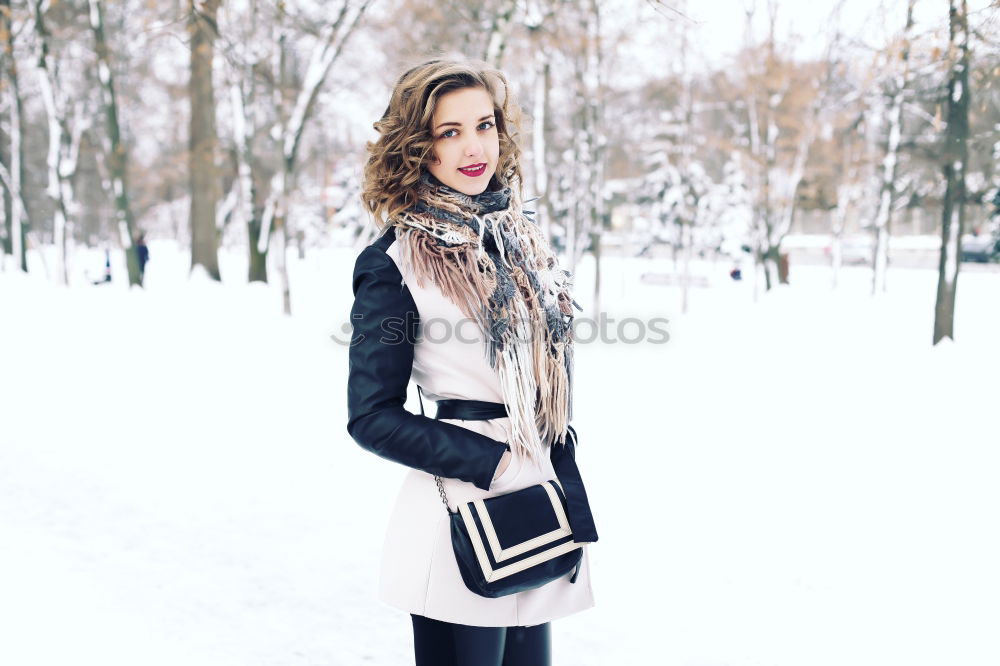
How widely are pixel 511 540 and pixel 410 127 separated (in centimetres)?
94

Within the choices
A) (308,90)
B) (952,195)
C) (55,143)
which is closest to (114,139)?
(55,143)

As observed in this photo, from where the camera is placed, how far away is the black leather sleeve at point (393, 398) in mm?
1536

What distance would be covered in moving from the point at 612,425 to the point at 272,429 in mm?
3274

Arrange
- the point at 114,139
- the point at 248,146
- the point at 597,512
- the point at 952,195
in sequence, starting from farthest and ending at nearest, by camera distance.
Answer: the point at 114,139 < the point at 248,146 < the point at 952,195 < the point at 597,512

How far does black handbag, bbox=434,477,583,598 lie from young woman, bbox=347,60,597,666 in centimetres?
4

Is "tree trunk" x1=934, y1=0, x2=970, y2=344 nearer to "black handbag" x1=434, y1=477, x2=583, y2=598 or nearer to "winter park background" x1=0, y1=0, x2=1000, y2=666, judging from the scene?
"winter park background" x1=0, y1=0, x2=1000, y2=666

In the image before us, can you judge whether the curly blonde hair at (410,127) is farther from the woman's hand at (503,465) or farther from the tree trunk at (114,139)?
the tree trunk at (114,139)

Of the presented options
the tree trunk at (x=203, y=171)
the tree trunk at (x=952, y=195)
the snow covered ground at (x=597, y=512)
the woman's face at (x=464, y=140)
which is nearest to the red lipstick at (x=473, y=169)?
the woman's face at (x=464, y=140)

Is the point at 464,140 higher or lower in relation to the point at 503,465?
higher

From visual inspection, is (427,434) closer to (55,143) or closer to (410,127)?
(410,127)

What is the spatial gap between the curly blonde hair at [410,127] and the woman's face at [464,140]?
2cm

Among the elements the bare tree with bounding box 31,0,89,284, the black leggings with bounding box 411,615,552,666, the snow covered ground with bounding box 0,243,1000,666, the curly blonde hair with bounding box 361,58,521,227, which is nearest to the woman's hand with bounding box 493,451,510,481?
the black leggings with bounding box 411,615,552,666

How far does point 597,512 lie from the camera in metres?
4.96

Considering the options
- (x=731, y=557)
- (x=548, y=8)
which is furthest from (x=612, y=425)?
(x=548, y=8)
